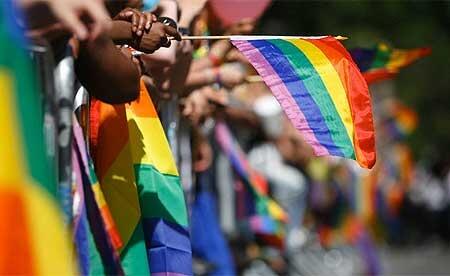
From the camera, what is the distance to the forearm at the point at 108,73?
4.06m

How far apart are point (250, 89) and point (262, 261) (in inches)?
42.1

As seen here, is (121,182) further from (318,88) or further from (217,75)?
(217,75)

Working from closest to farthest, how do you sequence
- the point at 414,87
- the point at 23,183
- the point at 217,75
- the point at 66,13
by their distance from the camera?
the point at 23,183, the point at 66,13, the point at 217,75, the point at 414,87

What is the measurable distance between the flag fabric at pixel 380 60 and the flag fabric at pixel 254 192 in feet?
7.45

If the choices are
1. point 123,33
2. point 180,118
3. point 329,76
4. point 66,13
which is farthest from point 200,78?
point 66,13

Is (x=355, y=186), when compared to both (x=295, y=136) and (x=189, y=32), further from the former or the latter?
(x=189, y=32)

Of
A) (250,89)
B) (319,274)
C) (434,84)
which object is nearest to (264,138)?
(250,89)

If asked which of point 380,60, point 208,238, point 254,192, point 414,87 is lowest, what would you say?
point 414,87

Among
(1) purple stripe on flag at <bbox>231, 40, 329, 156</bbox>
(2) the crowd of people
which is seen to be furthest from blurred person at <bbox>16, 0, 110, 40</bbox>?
(1) purple stripe on flag at <bbox>231, 40, 329, 156</bbox>

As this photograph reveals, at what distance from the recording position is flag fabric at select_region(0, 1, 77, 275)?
311cm

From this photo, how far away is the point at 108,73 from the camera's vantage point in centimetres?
412

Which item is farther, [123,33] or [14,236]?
[123,33]

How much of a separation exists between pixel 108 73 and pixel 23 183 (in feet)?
3.44

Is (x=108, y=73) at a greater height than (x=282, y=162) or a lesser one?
greater
